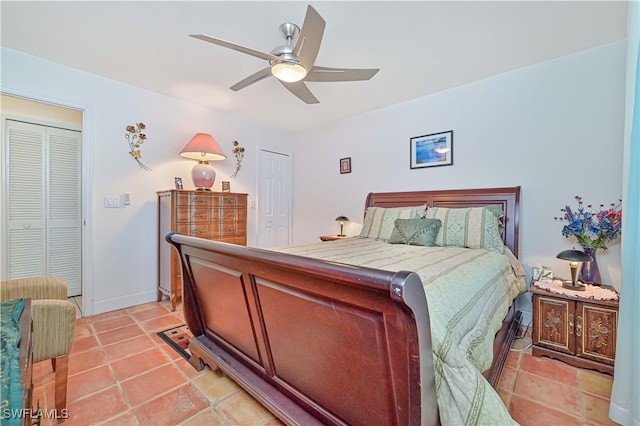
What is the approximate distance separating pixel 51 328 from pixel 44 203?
2756 mm

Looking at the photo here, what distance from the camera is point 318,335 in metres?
1.13

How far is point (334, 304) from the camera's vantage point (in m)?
1.03

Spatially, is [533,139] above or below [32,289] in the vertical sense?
above

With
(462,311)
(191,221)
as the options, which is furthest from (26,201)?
(462,311)

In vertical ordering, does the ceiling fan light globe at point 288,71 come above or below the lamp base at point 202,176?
above

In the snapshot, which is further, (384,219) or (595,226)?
(384,219)

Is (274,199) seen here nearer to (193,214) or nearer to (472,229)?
(193,214)

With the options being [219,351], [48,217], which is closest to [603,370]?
[219,351]

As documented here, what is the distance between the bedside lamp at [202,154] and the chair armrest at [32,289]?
5.89 ft

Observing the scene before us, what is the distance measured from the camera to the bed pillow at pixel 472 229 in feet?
8.00

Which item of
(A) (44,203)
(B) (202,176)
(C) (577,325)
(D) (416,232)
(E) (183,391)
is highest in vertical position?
(B) (202,176)

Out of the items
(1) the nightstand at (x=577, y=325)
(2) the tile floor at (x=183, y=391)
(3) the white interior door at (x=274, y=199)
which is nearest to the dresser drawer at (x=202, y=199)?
(3) the white interior door at (x=274, y=199)

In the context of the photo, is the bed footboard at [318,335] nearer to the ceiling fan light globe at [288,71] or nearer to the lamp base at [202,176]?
the ceiling fan light globe at [288,71]

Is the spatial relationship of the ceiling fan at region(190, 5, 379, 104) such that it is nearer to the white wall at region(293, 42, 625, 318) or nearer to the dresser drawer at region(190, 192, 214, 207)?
the dresser drawer at region(190, 192, 214, 207)
